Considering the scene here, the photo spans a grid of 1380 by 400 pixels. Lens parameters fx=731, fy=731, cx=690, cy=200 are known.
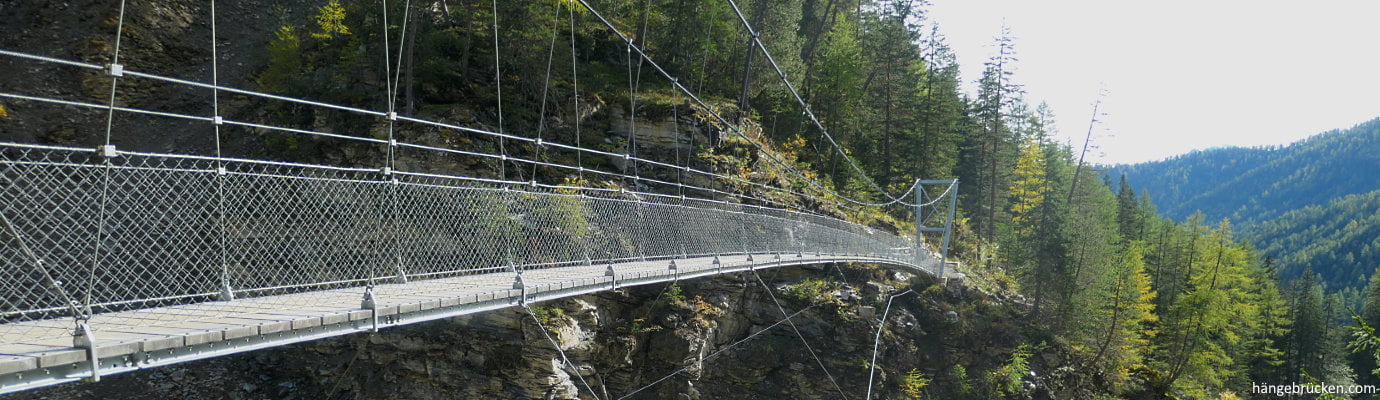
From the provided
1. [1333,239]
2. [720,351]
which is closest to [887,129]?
[720,351]

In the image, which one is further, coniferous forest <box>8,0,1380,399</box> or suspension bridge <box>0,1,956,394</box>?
coniferous forest <box>8,0,1380,399</box>

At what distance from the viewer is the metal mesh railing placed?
14.5 feet

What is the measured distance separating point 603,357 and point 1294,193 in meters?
181

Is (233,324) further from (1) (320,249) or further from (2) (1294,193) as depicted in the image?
(2) (1294,193)

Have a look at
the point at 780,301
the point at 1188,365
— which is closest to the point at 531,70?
the point at 780,301

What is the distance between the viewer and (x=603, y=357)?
442 inches

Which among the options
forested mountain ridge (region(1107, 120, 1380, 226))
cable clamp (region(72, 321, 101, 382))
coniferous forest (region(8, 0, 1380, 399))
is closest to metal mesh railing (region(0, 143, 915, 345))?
cable clamp (region(72, 321, 101, 382))

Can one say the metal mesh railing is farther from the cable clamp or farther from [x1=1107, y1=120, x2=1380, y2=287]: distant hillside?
[x1=1107, y1=120, x2=1380, y2=287]: distant hillside

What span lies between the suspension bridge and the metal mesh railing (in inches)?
1.5

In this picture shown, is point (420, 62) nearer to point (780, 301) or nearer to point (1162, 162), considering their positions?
point (780, 301)

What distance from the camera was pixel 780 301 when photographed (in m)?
14.2

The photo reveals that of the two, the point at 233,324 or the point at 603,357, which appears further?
the point at 603,357

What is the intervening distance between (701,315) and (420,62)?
276 inches

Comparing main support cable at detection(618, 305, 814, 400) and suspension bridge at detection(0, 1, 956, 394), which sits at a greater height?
suspension bridge at detection(0, 1, 956, 394)
